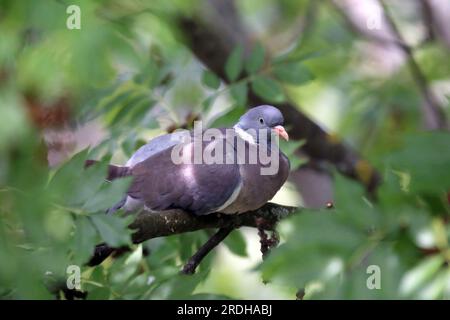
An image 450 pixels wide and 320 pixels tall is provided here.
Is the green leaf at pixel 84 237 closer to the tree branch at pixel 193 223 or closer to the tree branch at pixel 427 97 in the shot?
the tree branch at pixel 193 223

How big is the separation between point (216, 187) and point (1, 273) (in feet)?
2.53

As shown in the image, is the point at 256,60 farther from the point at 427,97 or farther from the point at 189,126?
the point at 427,97

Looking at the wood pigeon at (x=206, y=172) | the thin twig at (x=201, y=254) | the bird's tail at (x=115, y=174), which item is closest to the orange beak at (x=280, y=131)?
the wood pigeon at (x=206, y=172)

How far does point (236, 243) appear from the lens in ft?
8.24

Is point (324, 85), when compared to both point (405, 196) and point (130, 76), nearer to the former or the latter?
point (130, 76)

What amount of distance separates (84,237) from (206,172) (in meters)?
0.54

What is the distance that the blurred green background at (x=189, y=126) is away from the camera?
1.26m

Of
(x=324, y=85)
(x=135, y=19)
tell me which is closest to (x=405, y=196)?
(x=135, y=19)

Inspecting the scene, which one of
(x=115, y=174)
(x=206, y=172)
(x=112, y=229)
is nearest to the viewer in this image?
(x=112, y=229)

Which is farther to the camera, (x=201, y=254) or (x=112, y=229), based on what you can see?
(x=201, y=254)

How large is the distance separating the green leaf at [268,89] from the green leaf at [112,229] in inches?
39.8

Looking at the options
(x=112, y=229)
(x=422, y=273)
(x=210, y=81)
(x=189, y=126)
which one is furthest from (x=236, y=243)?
(x=422, y=273)

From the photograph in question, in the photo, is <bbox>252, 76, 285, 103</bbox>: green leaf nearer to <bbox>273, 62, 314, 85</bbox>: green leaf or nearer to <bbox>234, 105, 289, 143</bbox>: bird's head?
<bbox>273, 62, 314, 85</bbox>: green leaf

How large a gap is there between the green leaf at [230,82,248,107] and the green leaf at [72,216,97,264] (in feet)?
3.25
